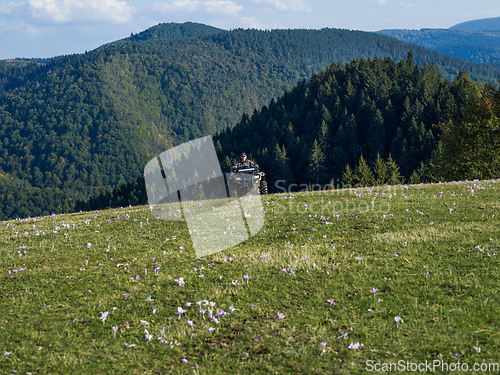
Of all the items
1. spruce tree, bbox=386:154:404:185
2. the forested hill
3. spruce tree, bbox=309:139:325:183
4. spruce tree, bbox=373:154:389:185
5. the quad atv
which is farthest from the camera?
spruce tree, bbox=309:139:325:183

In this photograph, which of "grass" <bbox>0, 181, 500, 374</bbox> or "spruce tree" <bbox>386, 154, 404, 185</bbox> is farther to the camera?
"spruce tree" <bbox>386, 154, 404, 185</bbox>

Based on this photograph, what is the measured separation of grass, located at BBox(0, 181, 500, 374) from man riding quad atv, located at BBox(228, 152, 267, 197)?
30.5 feet

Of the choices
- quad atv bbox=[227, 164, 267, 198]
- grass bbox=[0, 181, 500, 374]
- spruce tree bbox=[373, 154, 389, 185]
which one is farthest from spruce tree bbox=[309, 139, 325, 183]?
grass bbox=[0, 181, 500, 374]

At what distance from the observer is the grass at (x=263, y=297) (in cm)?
752

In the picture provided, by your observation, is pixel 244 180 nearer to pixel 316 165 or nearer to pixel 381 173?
pixel 381 173

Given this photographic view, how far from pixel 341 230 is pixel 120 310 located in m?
Answer: 8.94

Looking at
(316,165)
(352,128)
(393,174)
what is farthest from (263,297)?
(352,128)

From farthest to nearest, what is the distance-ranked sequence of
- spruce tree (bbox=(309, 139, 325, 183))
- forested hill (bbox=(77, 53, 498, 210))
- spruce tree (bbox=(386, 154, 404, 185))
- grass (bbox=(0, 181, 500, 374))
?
spruce tree (bbox=(309, 139, 325, 183))
forested hill (bbox=(77, 53, 498, 210))
spruce tree (bbox=(386, 154, 404, 185))
grass (bbox=(0, 181, 500, 374))

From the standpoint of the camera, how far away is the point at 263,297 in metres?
9.90

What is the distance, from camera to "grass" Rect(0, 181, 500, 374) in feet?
24.7

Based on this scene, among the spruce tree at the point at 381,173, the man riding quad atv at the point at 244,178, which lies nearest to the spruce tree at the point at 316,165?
the spruce tree at the point at 381,173

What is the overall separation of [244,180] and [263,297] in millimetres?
16122

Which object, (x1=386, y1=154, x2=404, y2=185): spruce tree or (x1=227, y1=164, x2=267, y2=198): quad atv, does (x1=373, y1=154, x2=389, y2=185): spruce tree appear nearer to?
(x1=386, y1=154, x2=404, y2=185): spruce tree

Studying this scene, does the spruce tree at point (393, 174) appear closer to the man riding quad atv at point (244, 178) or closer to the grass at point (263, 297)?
the man riding quad atv at point (244, 178)
